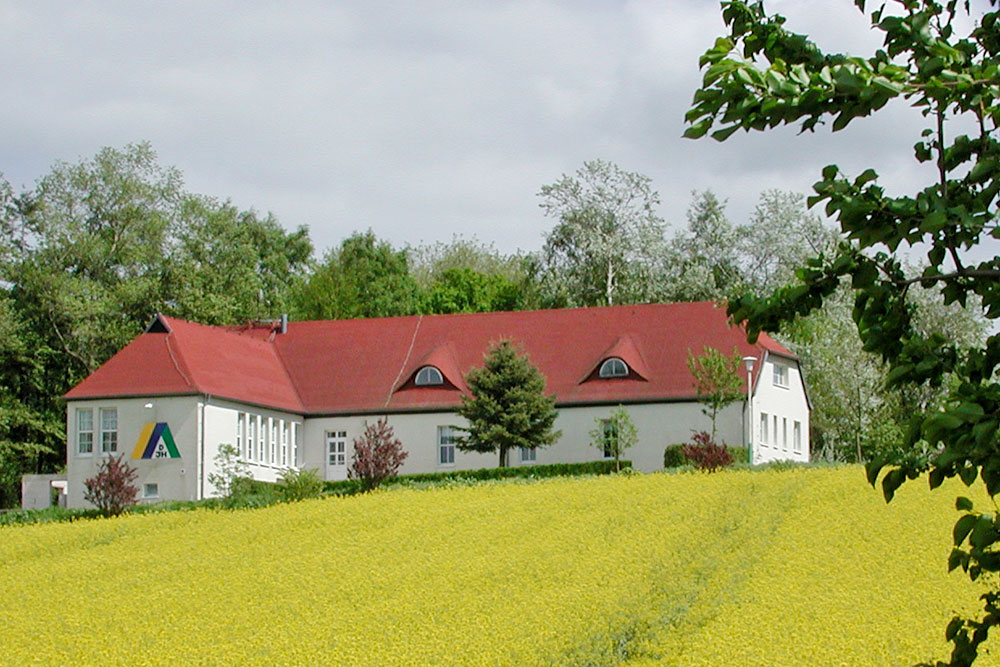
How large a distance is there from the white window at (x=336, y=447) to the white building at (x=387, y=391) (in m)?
0.06

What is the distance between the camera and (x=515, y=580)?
23.5 m

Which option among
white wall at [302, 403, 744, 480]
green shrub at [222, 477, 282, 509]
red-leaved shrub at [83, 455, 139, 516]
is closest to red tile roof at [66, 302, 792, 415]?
white wall at [302, 403, 744, 480]

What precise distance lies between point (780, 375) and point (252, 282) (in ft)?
97.0

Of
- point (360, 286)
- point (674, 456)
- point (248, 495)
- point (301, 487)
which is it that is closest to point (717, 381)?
point (674, 456)

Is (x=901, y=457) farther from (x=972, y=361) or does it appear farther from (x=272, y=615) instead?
(x=272, y=615)

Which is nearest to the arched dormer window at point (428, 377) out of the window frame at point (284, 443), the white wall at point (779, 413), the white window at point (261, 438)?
the window frame at point (284, 443)

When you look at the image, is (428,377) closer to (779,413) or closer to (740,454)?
(779,413)

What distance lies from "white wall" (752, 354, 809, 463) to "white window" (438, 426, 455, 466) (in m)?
11.6

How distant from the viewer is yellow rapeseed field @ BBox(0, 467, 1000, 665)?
1731 centimetres

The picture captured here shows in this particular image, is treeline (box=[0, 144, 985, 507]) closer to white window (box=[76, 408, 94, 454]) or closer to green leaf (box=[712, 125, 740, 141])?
white window (box=[76, 408, 94, 454])

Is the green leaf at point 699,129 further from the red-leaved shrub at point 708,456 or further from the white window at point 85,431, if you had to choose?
the white window at point 85,431

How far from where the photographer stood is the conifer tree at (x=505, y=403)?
5062 cm

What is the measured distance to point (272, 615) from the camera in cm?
2114

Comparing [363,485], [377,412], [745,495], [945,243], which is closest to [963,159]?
[945,243]
